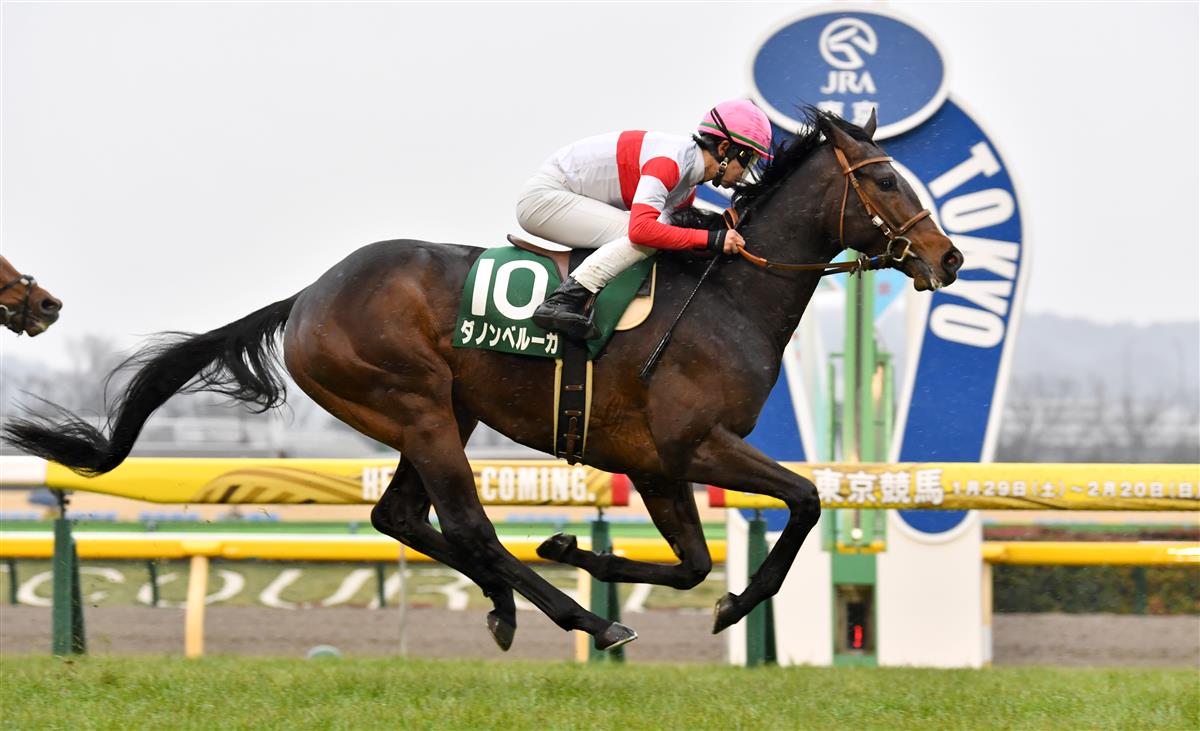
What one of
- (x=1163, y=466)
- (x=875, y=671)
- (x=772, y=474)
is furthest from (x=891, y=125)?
(x=772, y=474)

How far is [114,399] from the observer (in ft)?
17.9

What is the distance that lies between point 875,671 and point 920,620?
1.92 meters

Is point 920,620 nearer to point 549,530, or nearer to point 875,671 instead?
point 875,671

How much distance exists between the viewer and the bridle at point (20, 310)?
563cm

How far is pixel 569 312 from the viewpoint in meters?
4.83

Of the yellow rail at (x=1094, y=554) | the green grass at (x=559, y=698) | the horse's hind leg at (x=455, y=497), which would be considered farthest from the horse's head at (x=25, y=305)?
the yellow rail at (x=1094, y=554)

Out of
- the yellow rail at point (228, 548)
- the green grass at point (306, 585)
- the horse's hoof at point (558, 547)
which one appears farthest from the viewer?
the green grass at point (306, 585)

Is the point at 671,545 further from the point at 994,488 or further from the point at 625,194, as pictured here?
the point at 994,488

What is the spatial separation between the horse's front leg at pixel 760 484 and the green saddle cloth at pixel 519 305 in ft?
1.67

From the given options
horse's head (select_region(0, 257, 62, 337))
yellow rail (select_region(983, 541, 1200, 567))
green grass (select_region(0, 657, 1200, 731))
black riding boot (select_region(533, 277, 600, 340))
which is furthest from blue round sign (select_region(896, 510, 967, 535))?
horse's head (select_region(0, 257, 62, 337))

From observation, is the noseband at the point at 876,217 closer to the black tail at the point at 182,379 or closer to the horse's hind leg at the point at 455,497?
the horse's hind leg at the point at 455,497

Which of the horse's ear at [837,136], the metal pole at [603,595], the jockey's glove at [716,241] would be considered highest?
the horse's ear at [837,136]

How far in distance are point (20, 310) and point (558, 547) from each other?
2.28m

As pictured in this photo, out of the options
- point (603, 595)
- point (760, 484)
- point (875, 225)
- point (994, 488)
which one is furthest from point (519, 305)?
point (994, 488)
